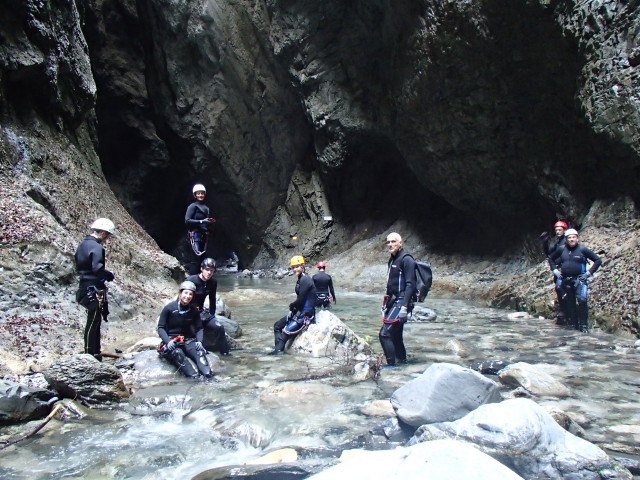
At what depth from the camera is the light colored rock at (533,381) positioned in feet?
18.5

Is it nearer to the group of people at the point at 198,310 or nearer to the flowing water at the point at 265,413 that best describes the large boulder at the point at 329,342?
the group of people at the point at 198,310

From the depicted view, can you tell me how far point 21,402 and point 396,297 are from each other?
4603mm

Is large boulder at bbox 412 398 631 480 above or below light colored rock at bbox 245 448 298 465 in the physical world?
above

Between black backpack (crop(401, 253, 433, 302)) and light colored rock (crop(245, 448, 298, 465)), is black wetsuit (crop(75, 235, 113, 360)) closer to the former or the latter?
light colored rock (crop(245, 448, 298, 465))

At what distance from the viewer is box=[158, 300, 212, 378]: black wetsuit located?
6605 millimetres

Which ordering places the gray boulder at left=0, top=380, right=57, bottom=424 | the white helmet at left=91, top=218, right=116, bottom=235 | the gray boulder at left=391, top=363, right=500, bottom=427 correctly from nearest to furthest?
the gray boulder at left=391, top=363, right=500, bottom=427
the gray boulder at left=0, top=380, right=57, bottom=424
the white helmet at left=91, top=218, right=116, bottom=235

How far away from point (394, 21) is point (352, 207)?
10426 mm

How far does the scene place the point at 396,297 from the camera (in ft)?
22.8

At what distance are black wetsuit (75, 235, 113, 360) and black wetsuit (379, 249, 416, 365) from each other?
3.91 metres

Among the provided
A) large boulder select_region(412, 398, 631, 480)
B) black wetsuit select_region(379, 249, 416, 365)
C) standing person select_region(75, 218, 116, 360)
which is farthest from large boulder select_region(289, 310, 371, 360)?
large boulder select_region(412, 398, 631, 480)

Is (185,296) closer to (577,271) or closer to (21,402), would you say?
(21,402)

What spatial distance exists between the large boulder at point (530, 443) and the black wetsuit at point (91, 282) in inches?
188

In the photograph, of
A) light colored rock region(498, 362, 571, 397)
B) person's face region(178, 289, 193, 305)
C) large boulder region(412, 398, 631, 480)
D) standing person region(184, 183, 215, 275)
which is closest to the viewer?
large boulder region(412, 398, 631, 480)

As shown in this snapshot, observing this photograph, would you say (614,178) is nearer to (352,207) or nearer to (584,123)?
(584,123)
